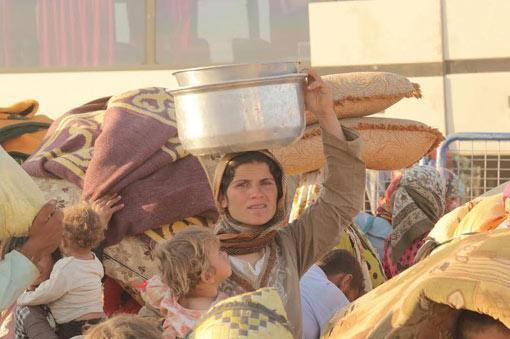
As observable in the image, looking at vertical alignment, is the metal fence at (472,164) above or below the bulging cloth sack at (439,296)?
below

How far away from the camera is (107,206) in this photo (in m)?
4.91

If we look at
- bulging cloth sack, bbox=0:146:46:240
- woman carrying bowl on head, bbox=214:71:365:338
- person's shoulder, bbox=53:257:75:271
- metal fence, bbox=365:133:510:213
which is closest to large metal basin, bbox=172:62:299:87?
woman carrying bowl on head, bbox=214:71:365:338

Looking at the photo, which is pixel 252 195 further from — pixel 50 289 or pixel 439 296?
pixel 439 296

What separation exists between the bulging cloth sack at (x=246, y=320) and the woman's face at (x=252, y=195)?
120cm

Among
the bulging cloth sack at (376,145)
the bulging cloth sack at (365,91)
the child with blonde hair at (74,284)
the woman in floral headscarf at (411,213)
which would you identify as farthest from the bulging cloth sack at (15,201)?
the woman in floral headscarf at (411,213)

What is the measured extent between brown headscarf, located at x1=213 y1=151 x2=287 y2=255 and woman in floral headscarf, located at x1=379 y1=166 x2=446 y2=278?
108 inches

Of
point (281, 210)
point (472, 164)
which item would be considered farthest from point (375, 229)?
point (281, 210)

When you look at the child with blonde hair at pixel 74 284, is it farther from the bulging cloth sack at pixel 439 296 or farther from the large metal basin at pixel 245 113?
the bulging cloth sack at pixel 439 296

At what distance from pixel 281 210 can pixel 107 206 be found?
104 cm

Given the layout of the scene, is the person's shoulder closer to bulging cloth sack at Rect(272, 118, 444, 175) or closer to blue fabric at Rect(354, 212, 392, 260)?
bulging cloth sack at Rect(272, 118, 444, 175)

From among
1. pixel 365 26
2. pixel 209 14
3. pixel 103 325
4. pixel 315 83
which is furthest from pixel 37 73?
pixel 103 325

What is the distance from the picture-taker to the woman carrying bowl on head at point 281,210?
3918 mm

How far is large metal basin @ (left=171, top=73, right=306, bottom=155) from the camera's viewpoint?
3785mm

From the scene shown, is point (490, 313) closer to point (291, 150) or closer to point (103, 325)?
point (103, 325)
